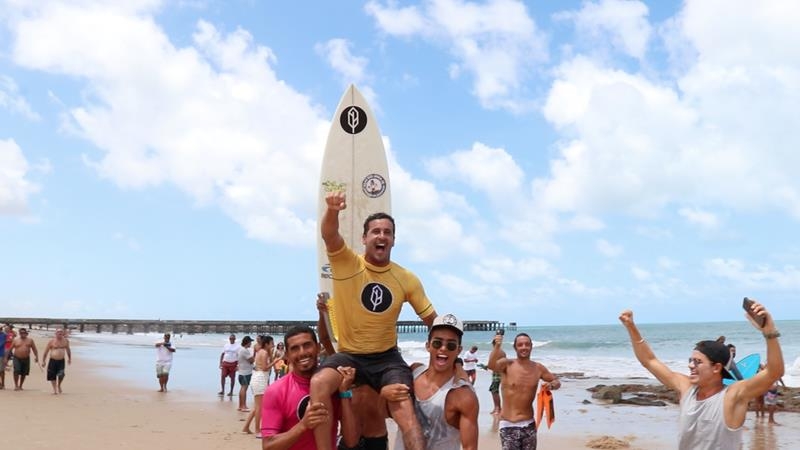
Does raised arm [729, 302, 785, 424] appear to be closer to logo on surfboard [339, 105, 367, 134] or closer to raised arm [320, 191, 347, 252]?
raised arm [320, 191, 347, 252]

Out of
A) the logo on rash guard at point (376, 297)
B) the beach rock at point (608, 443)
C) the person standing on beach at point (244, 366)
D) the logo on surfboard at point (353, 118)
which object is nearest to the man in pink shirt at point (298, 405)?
the logo on rash guard at point (376, 297)

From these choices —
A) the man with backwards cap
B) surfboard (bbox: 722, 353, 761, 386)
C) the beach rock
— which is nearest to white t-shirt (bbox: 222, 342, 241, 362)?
the beach rock

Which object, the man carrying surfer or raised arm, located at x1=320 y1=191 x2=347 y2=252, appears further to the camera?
the man carrying surfer

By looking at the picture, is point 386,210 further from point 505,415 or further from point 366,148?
point 505,415

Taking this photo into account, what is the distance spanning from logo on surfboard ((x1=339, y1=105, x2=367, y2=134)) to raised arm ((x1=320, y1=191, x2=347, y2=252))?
3.91 m

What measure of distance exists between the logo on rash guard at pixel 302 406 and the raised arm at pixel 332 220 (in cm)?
83

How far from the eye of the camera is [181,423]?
1238 cm

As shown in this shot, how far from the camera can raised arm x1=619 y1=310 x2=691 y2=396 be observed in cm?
381

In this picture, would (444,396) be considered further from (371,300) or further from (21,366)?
(21,366)

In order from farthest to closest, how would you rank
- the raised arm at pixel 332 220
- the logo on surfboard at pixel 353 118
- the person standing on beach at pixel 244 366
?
the person standing on beach at pixel 244 366 < the logo on surfboard at pixel 353 118 < the raised arm at pixel 332 220

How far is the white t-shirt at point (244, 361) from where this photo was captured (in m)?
14.2

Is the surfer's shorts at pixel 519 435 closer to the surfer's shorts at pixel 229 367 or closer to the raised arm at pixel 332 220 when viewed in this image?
the raised arm at pixel 332 220

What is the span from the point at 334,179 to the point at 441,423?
15.1ft

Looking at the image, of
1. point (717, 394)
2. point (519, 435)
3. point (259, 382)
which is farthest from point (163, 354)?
point (717, 394)
